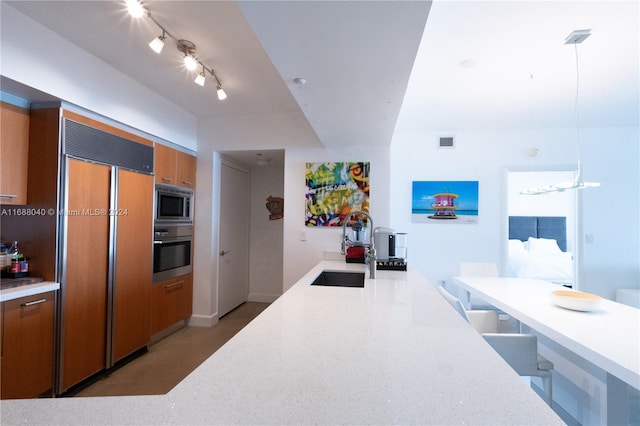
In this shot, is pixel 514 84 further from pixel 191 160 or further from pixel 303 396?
pixel 191 160

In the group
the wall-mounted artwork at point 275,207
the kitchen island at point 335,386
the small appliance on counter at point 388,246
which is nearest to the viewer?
the kitchen island at point 335,386

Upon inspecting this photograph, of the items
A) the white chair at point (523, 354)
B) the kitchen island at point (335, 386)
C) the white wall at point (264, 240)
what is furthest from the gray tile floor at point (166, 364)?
the white chair at point (523, 354)

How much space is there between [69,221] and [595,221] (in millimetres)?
5426

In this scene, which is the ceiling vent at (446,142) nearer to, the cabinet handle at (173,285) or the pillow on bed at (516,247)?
the pillow on bed at (516,247)

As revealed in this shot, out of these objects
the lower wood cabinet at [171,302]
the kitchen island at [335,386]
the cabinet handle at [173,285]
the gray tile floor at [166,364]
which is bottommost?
the gray tile floor at [166,364]

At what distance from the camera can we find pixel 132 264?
7.98 feet

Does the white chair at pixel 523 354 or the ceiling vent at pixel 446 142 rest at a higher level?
the ceiling vent at pixel 446 142

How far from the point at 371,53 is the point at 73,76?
82.0 inches

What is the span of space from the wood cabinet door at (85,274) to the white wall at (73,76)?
489 mm

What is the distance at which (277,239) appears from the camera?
4.29 metres

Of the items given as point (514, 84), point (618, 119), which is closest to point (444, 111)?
point (514, 84)

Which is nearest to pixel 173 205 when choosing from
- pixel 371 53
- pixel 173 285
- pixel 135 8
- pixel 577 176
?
pixel 173 285

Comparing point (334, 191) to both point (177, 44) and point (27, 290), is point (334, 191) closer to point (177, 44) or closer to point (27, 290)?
point (177, 44)

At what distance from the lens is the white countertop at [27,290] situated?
1.58 m
